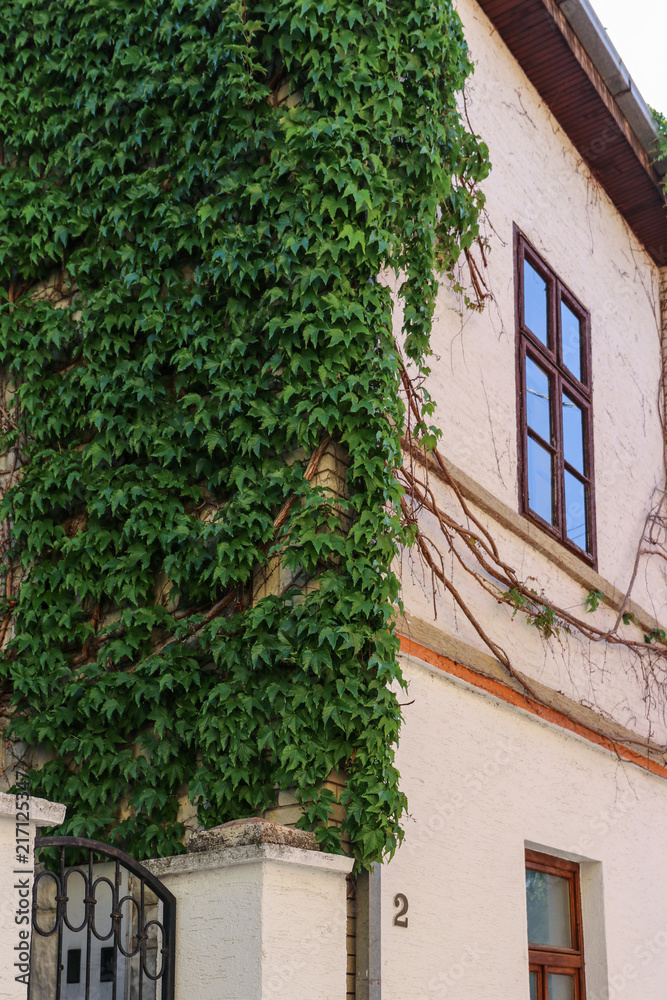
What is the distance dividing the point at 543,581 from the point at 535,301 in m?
2.02

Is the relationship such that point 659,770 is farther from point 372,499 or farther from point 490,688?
point 372,499

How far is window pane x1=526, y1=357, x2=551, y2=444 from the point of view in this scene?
7504mm

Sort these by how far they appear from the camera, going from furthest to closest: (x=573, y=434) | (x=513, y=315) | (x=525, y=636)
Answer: (x=573, y=434)
(x=513, y=315)
(x=525, y=636)

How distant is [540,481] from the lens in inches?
295

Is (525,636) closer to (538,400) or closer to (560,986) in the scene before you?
(538,400)

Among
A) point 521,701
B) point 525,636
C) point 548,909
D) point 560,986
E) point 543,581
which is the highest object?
point 543,581

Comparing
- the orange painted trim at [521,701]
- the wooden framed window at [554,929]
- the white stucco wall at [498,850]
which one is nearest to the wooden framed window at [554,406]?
the orange painted trim at [521,701]

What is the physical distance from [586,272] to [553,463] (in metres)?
1.92

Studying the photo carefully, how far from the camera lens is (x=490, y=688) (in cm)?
604

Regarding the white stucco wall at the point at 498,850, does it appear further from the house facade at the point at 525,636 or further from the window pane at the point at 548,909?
the window pane at the point at 548,909

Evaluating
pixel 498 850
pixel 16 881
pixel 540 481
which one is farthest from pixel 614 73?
pixel 16 881

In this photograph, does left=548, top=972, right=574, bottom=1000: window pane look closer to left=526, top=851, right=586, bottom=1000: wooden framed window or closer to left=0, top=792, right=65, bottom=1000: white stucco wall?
left=526, top=851, right=586, bottom=1000: wooden framed window

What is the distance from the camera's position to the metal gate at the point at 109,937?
4.38 metres

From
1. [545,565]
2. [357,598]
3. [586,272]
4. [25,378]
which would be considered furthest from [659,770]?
[25,378]
